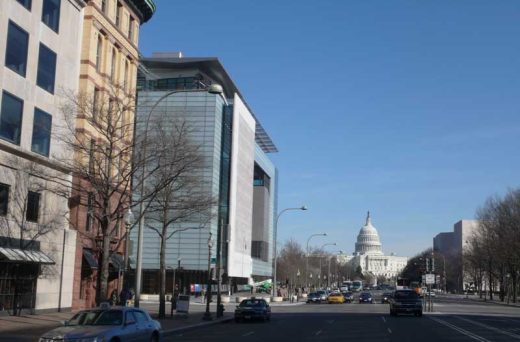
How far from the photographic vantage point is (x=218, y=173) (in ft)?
300

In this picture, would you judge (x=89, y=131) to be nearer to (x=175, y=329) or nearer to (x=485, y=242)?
(x=175, y=329)

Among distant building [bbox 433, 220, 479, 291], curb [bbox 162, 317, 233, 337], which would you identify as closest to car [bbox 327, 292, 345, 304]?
curb [bbox 162, 317, 233, 337]

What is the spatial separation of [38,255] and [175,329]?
873 centimetres

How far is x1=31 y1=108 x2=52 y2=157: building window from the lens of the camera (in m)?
32.2

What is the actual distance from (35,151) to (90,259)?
9.34m

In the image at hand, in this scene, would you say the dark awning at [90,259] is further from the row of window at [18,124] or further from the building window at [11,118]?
the building window at [11,118]

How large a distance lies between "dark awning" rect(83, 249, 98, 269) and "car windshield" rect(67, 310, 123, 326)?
71.1ft

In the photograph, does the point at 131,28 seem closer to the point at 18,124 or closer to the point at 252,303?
the point at 18,124

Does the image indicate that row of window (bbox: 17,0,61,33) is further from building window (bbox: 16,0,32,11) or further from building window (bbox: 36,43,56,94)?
building window (bbox: 16,0,32,11)

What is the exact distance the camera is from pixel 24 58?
31.2 m

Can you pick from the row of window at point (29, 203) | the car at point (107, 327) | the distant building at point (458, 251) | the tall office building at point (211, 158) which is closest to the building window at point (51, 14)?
the row of window at point (29, 203)

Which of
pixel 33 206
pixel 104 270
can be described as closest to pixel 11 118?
pixel 33 206

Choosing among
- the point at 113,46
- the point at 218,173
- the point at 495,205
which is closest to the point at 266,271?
the point at 218,173

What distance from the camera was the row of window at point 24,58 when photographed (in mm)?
30109
